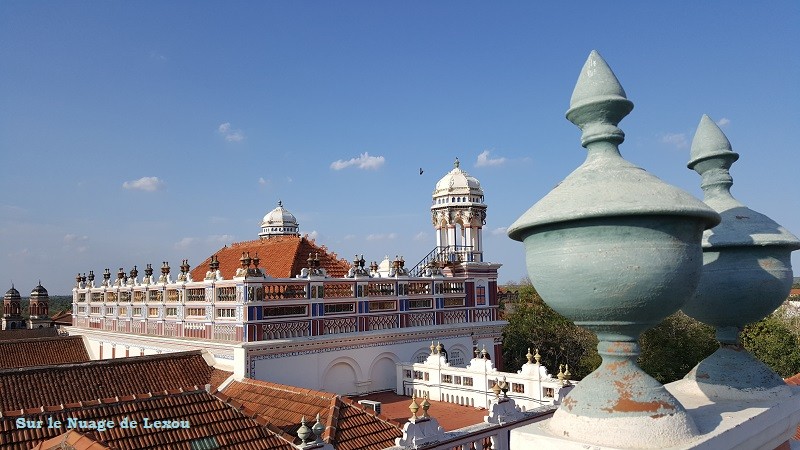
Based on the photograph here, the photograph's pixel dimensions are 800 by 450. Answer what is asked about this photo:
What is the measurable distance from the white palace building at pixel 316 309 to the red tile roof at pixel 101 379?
0.73 meters

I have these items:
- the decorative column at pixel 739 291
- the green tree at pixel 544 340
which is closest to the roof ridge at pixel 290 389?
the decorative column at pixel 739 291

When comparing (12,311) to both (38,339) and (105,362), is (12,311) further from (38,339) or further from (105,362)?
(105,362)

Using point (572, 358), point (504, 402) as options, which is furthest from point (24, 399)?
point (572, 358)

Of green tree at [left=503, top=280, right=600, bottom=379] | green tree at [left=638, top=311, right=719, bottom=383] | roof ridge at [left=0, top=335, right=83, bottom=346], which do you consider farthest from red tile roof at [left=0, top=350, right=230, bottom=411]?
green tree at [left=503, top=280, right=600, bottom=379]

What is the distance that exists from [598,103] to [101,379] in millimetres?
14068

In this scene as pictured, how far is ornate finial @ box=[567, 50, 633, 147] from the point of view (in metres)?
3.72

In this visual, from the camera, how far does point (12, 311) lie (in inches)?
1486

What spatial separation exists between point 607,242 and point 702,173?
249 cm

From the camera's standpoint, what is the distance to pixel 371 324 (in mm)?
16938

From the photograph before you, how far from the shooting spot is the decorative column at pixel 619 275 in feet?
10.2

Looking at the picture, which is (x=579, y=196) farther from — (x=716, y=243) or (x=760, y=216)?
(x=760, y=216)

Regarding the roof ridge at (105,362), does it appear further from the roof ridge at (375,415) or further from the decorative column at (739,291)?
the decorative column at (739,291)

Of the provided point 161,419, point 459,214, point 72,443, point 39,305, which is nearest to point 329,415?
point 161,419

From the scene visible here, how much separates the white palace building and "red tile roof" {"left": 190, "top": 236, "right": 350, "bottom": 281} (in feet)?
0.17
